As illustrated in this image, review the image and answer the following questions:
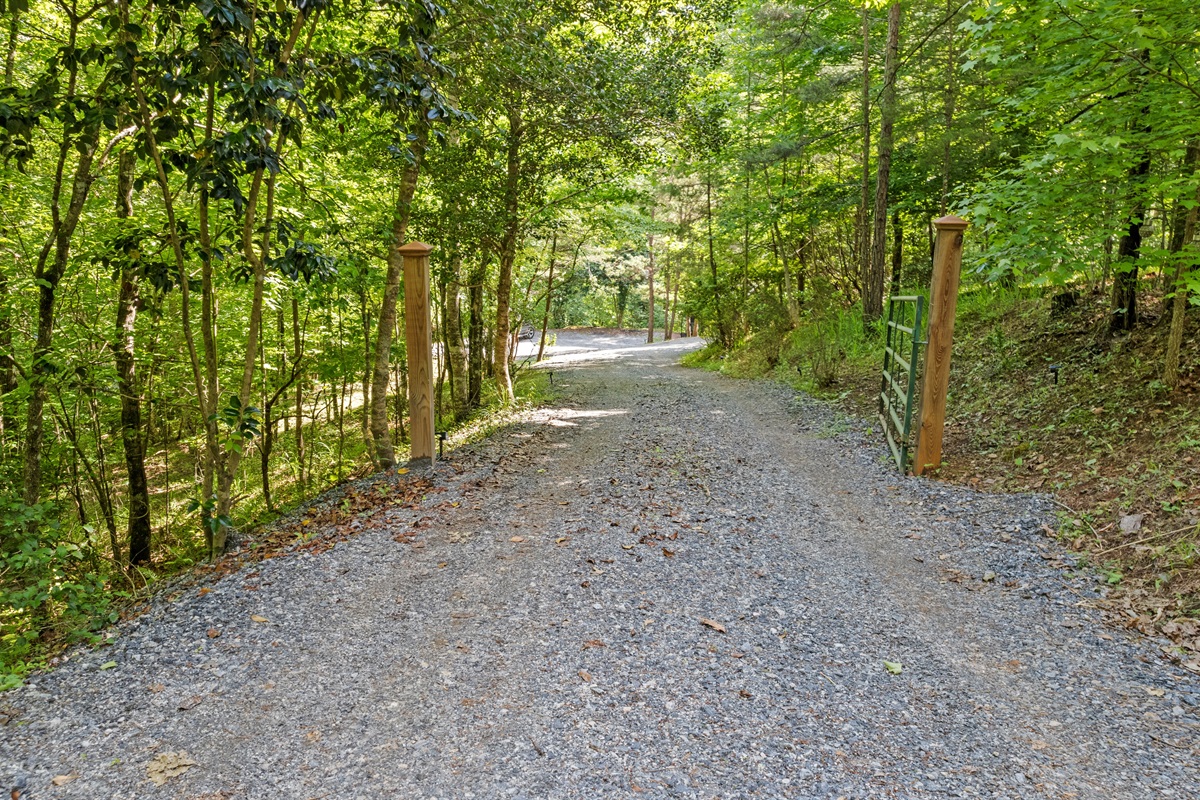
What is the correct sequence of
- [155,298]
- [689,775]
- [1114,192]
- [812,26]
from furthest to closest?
1. [812,26]
2. [155,298]
3. [1114,192]
4. [689,775]

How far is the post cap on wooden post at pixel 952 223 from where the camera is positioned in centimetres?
551

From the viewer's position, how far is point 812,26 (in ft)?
39.5

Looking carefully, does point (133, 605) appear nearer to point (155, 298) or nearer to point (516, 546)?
point (516, 546)

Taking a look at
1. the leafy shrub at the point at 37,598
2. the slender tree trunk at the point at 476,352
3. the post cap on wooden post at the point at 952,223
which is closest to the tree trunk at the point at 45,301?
the leafy shrub at the point at 37,598

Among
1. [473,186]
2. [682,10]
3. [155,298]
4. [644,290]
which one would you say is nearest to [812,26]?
[682,10]

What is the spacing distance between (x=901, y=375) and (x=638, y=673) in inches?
213

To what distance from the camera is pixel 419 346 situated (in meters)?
6.32

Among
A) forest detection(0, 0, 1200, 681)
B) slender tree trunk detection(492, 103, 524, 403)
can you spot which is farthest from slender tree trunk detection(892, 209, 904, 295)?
slender tree trunk detection(492, 103, 524, 403)

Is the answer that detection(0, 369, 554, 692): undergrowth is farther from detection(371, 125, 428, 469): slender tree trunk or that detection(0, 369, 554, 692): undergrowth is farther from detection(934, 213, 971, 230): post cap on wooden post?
detection(934, 213, 971, 230): post cap on wooden post

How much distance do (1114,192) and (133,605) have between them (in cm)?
800

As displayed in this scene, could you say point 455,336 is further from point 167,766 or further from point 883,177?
point 167,766

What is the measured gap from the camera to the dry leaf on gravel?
235 centimetres

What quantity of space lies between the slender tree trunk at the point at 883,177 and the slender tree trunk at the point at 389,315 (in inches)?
293

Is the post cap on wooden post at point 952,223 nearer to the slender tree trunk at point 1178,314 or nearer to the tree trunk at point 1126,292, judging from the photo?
the slender tree trunk at point 1178,314
